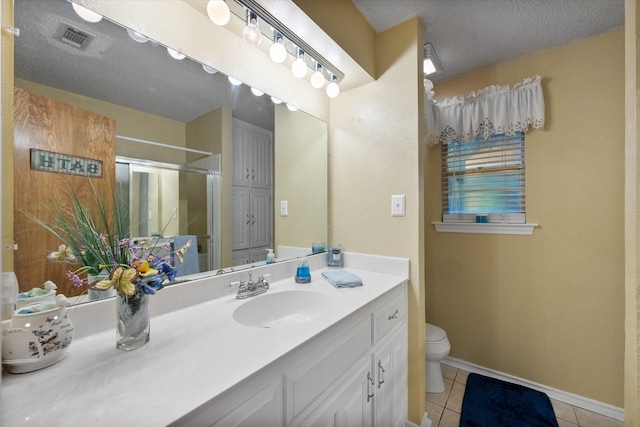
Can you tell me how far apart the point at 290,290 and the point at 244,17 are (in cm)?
123

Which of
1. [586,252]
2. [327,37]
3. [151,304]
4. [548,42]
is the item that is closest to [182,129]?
[151,304]

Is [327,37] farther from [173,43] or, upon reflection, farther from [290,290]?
[290,290]

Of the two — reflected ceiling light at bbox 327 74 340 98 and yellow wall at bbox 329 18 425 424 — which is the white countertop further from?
reflected ceiling light at bbox 327 74 340 98

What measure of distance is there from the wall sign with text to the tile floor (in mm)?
2056

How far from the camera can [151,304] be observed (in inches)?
33.5

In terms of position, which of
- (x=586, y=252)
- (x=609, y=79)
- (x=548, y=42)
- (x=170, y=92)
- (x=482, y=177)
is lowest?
(x=586, y=252)

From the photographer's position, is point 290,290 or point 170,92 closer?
point 170,92

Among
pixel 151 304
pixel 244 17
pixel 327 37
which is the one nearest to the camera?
pixel 151 304

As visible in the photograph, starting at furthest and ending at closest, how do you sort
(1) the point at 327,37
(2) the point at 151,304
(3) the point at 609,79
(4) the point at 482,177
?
(4) the point at 482,177 < (3) the point at 609,79 < (1) the point at 327,37 < (2) the point at 151,304

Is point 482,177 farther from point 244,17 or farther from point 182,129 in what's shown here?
point 182,129

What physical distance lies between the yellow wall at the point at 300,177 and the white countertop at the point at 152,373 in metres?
0.71

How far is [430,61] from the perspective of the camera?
1732mm

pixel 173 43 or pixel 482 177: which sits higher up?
pixel 173 43

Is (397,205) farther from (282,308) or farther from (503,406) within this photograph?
(503,406)
